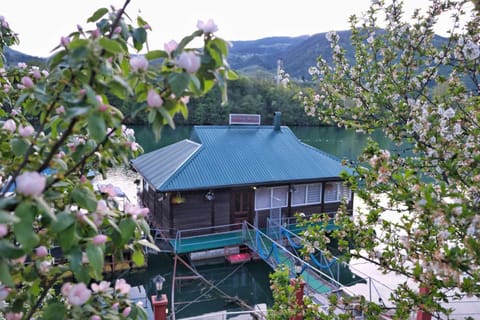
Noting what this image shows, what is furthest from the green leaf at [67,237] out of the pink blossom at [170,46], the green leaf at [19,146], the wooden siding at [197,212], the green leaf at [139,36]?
the wooden siding at [197,212]

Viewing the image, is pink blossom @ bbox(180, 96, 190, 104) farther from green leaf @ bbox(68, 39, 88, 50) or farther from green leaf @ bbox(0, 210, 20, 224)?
green leaf @ bbox(0, 210, 20, 224)

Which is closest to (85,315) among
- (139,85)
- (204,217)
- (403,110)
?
(139,85)

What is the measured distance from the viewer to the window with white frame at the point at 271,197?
1169 centimetres

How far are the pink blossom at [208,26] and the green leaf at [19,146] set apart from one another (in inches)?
35.1

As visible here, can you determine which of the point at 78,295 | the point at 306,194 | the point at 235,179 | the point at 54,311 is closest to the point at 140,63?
the point at 78,295

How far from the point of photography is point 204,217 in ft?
36.4

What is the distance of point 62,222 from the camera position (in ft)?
4.34

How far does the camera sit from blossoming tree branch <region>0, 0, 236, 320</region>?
132cm

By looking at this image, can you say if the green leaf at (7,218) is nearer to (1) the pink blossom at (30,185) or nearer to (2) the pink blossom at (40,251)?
(1) the pink blossom at (30,185)

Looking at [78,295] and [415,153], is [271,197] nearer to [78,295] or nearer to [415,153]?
[415,153]

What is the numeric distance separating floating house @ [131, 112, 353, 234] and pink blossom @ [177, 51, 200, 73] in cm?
890

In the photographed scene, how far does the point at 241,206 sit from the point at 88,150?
32.7 feet

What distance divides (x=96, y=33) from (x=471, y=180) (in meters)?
2.22

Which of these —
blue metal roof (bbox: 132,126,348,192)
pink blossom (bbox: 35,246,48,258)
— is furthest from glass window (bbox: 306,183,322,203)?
pink blossom (bbox: 35,246,48,258)
